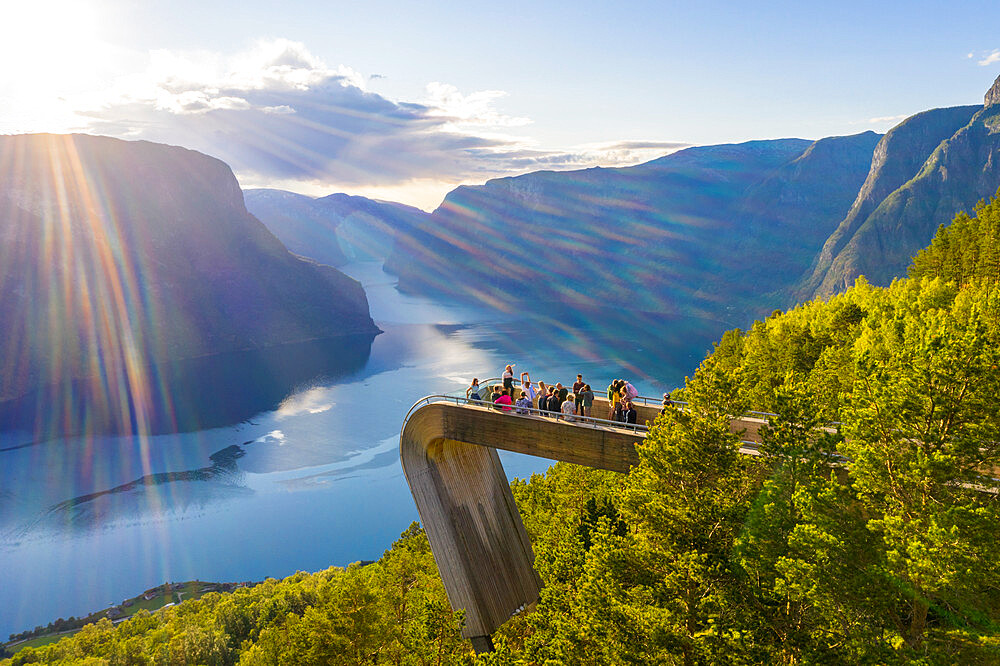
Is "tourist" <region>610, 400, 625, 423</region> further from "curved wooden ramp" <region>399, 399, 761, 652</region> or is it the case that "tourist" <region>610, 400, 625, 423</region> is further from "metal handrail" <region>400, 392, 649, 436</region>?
"curved wooden ramp" <region>399, 399, 761, 652</region>

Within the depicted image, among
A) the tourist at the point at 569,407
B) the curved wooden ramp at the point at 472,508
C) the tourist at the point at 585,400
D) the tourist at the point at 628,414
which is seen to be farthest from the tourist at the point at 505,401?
the tourist at the point at 628,414

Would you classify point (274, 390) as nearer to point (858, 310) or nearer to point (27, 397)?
point (27, 397)

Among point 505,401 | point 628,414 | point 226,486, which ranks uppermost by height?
point 628,414

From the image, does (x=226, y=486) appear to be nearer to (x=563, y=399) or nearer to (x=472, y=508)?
(x=472, y=508)

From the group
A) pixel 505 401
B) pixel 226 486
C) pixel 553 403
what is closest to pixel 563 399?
pixel 553 403

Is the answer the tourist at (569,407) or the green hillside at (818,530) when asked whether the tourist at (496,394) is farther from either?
the green hillside at (818,530)

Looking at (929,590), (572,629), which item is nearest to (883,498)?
(929,590)

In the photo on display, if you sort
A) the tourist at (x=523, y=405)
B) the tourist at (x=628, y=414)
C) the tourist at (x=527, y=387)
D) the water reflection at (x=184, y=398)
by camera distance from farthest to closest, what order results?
the water reflection at (x=184, y=398)
the tourist at (x=527, y=387)
the tourist at (x=523, y=405)
the tourist at (x=628, y=414)
